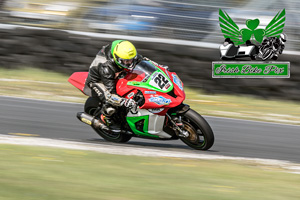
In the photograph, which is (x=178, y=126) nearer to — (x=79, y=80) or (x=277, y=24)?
(x=79, y=80)

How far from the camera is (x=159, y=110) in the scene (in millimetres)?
7469

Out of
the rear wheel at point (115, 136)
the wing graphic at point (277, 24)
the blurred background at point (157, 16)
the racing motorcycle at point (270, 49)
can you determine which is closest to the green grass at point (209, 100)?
the racing motorcycle at point (270, 49)

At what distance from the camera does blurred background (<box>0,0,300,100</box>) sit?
13.4 m

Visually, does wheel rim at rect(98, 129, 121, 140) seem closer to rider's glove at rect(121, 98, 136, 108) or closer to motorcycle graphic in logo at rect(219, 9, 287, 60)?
rider's glove at rect(121, 98, 136, 108)

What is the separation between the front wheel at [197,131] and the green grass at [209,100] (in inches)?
151

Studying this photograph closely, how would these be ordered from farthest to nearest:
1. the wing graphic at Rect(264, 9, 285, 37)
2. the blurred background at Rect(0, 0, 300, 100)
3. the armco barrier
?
the wing graphic at Rect(264, 9, 285, 37)
the blurred background at Rect(0, 0, 300, 100)
the armco barrier

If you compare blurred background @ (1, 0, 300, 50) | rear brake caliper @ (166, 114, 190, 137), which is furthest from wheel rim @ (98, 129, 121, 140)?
blurred background @ (1, 0, 300, 50)

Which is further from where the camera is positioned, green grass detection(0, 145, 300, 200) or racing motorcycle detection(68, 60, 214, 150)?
racing motorcycle detection(68, 60, 214, 150)

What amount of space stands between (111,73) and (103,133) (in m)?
1.36

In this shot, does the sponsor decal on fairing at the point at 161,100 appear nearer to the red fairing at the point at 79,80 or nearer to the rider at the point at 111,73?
the rider at the point at 111,73

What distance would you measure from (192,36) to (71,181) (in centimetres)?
921

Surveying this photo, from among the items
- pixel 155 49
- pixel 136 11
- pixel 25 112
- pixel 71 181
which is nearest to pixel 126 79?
pixel 71 181

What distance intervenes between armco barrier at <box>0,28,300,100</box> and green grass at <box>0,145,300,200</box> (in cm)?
657

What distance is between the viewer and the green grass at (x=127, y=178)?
4.73 meters
